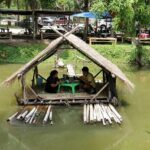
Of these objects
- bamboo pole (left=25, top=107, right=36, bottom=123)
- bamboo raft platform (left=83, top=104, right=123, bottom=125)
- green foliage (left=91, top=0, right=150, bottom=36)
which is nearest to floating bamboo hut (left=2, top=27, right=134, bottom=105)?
bamboo raft platform (left=83, top=104, right=123, bottom=125)

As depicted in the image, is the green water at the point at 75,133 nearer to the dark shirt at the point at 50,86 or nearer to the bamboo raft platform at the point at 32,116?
the bamboo raft platform at the point at 32,116

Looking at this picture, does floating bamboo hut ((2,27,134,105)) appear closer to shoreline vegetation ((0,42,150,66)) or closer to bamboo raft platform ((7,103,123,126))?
bamboo raft platform ((7,103,123,126))

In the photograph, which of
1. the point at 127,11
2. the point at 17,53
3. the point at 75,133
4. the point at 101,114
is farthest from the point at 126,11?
the point at 75,133

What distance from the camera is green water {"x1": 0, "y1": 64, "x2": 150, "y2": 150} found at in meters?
13.2

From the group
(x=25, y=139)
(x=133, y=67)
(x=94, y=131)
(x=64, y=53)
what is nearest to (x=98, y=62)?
(x=94, y=131)

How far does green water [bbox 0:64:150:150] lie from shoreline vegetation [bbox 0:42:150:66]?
38.0ft

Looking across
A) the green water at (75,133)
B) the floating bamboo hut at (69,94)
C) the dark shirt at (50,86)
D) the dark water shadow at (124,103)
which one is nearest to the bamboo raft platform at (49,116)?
the green water at (75,133)

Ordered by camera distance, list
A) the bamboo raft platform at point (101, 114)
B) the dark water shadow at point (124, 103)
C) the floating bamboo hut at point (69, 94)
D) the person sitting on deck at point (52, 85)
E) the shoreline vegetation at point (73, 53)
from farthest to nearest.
Answer: the shoreline vegetation at point (73, 53) → the dark water shadow at point (124, 103) → the person sitting on deck at point (52, 85) → the floating bamboo hut at point (69, 94) → the bamboo raft platform at point (101, 114)

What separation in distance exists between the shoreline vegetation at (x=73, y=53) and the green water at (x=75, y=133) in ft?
38.0

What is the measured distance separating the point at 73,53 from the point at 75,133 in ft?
52.7

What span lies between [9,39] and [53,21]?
23153mm

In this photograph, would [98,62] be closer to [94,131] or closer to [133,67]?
[94,131]

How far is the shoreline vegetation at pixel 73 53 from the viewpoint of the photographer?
2892 centimetres

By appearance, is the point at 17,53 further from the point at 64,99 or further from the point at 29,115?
the point at 29,115
